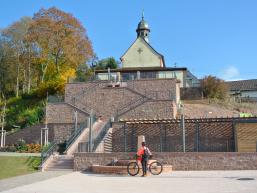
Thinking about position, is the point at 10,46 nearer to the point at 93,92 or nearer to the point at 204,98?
the point at 93,92

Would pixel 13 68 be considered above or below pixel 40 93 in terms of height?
above

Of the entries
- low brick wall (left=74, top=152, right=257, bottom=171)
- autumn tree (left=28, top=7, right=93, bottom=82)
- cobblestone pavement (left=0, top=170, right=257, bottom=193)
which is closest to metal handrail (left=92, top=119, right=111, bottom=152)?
low brick wall (left=74, top=152, right=257, bottom=171)

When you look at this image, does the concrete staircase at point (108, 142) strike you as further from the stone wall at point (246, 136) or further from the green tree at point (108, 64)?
the green tree at point (108, 64)

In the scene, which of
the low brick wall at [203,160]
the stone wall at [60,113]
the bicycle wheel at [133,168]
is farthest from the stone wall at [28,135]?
the bicycle wheel at [133,168]

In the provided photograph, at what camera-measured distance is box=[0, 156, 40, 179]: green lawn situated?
19520 millimetres

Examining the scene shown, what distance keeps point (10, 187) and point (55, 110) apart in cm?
2314

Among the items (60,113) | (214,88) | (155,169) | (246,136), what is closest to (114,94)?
(60,113)

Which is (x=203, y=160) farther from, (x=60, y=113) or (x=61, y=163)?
(x=60, y=113)

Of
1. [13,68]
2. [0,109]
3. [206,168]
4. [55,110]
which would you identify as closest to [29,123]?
[55,110]

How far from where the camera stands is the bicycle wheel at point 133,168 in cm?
1756

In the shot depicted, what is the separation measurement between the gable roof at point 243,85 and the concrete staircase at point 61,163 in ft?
153

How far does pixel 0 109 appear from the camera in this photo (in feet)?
159

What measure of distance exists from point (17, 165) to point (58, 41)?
27340 mm

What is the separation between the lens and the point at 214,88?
44.9m
